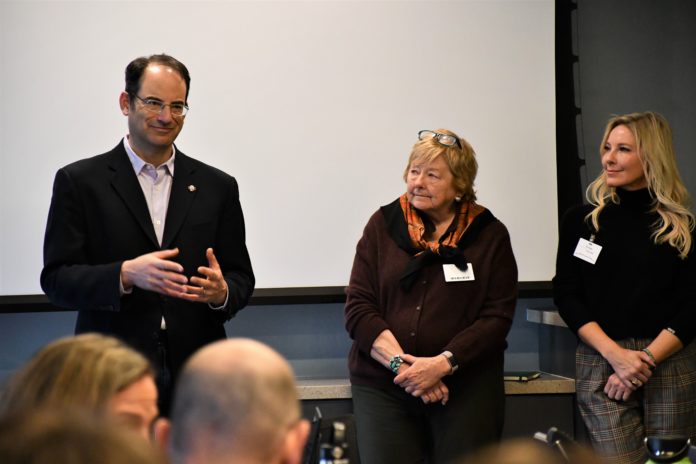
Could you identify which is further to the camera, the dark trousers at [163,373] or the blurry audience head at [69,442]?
the dark trousers at [163,373]

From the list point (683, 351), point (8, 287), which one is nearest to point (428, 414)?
point (683, 351)

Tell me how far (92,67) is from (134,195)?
4.56ft

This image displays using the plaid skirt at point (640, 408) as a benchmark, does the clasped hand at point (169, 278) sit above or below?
above

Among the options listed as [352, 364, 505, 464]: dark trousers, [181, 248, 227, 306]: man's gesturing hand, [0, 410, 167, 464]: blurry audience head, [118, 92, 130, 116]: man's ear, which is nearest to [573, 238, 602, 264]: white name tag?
[352, 364, 505, 464]: dark trousers

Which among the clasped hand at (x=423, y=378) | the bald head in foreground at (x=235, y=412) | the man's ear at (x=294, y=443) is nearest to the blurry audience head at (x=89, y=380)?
the bald head in foreground at (x=235, y=412)

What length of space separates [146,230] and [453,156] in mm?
1320

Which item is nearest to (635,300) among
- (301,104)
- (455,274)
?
(455,274)

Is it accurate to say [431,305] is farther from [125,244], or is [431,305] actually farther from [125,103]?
[125,103]

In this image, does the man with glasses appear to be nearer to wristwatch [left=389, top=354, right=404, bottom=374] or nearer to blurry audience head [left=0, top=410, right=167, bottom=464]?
wristwatch [left=389, top=354, right=404, bottom=374]

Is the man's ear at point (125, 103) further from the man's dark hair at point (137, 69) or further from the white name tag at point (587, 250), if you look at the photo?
the white name tag at point (587, 250)

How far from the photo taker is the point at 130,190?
277 centimetres

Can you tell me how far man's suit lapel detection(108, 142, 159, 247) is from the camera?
275 cm

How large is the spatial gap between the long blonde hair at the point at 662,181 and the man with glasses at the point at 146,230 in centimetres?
168

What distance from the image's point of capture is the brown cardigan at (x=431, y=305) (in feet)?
11.1
